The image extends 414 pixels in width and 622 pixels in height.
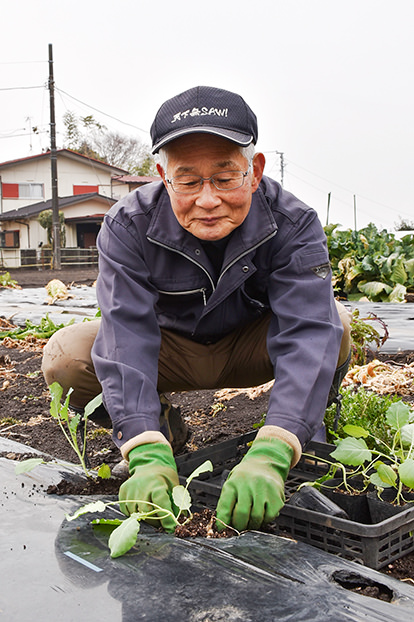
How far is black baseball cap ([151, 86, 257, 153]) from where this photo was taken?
1734 mm

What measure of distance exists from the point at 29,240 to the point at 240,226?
25891 mm

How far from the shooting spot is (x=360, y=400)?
2.46 metres

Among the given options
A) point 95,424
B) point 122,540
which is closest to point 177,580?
point 122,540

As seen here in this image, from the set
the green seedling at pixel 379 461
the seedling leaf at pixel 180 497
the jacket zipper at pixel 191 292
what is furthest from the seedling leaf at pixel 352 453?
the jacket zipper at pixel 191 292

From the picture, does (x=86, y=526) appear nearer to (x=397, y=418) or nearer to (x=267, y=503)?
(x=267, y=503)

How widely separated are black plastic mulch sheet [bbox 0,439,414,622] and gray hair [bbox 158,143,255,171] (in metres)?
1.03

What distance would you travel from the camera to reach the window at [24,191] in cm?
2770

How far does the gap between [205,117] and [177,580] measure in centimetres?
119

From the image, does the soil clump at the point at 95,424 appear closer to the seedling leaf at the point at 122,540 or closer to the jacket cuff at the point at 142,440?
the jacket cuff at the point at 142,440

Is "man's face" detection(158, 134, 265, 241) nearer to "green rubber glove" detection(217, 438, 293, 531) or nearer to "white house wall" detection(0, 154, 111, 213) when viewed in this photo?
"green rubber glove" detection(217, 438, 293, 531)

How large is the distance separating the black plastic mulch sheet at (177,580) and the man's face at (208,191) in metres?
0.87

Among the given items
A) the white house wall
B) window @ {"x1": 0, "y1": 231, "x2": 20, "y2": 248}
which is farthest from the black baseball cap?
the white house wall

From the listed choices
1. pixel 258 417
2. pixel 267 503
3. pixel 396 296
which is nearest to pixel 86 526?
pixel 267 503

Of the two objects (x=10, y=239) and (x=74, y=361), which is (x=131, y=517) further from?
(x=10, y=239)
